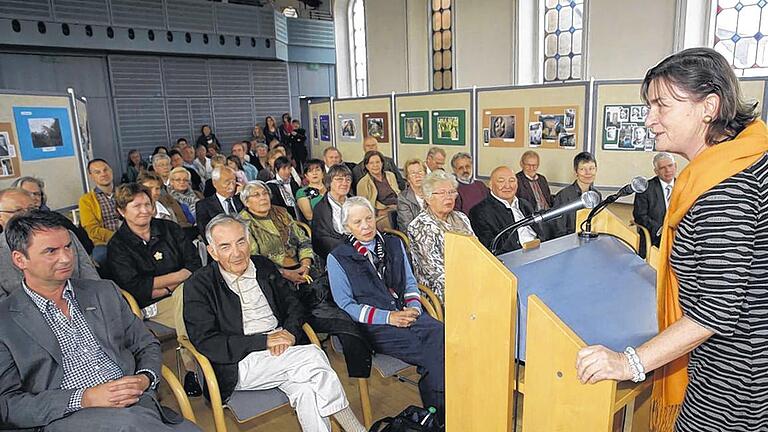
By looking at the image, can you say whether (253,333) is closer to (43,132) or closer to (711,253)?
(711,253)

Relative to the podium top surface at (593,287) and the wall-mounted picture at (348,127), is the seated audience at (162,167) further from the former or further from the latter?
the podium top surface at (593,287)

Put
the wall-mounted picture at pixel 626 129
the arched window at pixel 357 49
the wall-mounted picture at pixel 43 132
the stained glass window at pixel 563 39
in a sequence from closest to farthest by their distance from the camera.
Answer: the wall-mounted picture at pixel 43 132, the wall-mounted picture at pixel 626 129, the stained glass window at pixel 563 39, the arched window at pixel 357 49

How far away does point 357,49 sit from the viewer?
13055 millimetres

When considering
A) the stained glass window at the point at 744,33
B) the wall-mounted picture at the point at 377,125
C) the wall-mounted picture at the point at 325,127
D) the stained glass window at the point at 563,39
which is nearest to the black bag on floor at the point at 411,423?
the wall-mounted picture at the point at 377,125

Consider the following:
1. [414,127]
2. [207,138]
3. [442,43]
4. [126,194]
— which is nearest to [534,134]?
[414,127]

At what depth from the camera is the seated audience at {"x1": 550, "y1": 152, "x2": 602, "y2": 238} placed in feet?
13.5

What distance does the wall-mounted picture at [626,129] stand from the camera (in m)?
4.59

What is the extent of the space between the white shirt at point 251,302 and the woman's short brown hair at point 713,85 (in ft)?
6.55

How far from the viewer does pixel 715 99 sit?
1.12 metres

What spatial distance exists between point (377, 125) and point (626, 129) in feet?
10.9

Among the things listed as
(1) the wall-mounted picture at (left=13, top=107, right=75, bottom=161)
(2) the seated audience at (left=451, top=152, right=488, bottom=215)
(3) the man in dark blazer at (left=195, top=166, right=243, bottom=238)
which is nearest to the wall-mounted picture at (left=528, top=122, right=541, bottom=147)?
(2) the seated audience at (left=451, top=152, right=488, bottom=215)

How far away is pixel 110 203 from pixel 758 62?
7.85m

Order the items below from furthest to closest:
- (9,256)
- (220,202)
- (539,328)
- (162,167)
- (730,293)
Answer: (162,167)
(220,202)
(9,256)
(539,328)
(730,293)

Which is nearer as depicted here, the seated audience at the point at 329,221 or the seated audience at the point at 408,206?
the seated audience at the point at 329,221
